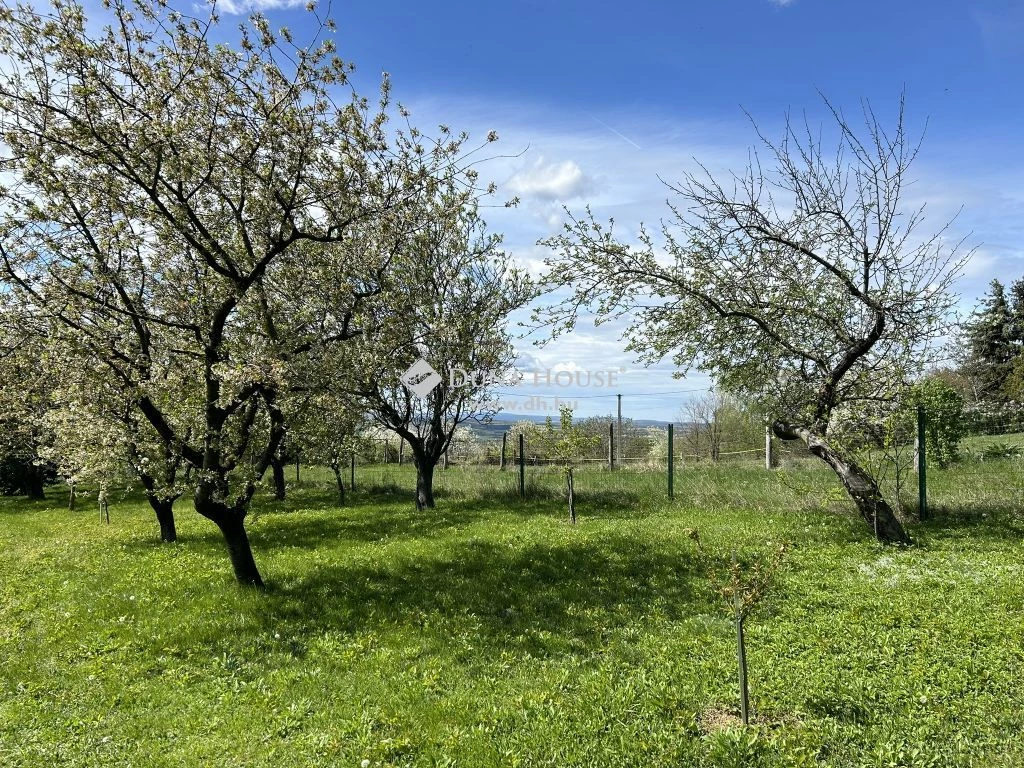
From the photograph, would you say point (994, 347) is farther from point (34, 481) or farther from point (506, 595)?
point (34, 481)

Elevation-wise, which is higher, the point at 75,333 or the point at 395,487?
the point at 75,333

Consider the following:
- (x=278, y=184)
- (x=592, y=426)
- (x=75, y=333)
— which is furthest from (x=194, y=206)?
(x=592, y=426)

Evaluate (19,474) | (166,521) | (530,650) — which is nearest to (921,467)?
(530,650)

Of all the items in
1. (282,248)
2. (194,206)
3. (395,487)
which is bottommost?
(395,487)

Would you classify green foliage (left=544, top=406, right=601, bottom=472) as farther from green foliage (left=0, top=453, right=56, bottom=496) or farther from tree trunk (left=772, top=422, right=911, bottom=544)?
green foliage (left=0, top=453, right=56, bottom=496)

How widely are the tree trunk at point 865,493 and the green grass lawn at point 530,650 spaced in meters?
0.48

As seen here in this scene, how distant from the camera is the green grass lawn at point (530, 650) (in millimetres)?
4602

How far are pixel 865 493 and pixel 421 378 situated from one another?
12.1m

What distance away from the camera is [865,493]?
10.6 metres

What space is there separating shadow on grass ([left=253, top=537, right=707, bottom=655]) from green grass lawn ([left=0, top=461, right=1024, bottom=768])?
50 millimetres

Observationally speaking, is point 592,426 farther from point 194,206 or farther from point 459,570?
point 194,206

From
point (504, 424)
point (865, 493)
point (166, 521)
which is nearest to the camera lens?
point (865, 493)

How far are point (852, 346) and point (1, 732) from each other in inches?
563

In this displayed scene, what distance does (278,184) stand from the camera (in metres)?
8.22
